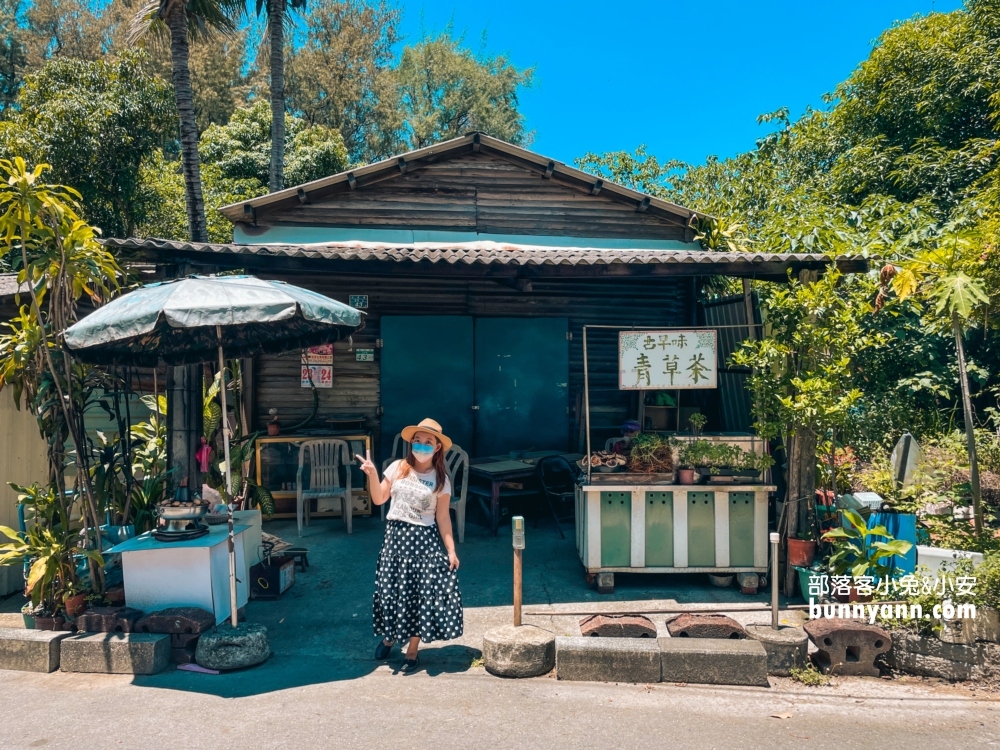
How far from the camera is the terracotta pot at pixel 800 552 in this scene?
652cm

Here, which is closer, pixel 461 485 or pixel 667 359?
pixel 667 359

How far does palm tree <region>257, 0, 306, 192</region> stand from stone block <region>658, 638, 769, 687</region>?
14.7m

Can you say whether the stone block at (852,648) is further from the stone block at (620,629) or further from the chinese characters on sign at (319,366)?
the chinese characters on sign at (319,366)

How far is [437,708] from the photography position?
456 cm

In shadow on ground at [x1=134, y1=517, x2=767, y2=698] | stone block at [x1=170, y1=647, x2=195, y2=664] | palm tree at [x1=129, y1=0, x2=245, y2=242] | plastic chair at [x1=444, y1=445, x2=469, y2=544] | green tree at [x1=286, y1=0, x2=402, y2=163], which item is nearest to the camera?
shadow on ground at [x1=134, y1=517, x2=767, y2=698]

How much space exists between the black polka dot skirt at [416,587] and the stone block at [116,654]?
1622mm

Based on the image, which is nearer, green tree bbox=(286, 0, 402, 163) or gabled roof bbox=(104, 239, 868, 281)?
gabled roof bbox=(104, 239, 868, 281)

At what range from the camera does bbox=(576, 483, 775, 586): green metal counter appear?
264 inches

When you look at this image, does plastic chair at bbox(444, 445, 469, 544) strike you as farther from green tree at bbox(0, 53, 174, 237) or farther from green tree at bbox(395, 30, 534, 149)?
green tree at bbox(395, 30, 534, 149)

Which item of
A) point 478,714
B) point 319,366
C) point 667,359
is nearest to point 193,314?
point 478,714

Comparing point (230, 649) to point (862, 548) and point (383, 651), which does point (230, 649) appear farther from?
point (862, 548)

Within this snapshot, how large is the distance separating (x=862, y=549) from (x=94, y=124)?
17.7m

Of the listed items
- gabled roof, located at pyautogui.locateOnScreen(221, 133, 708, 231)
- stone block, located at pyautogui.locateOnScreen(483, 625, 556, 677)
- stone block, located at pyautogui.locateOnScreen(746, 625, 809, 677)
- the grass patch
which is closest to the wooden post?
stone block, located at pyautogui.locateOnScreen(483, 625, 556, 677)

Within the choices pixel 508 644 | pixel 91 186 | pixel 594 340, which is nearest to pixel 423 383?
pixel 594 340
